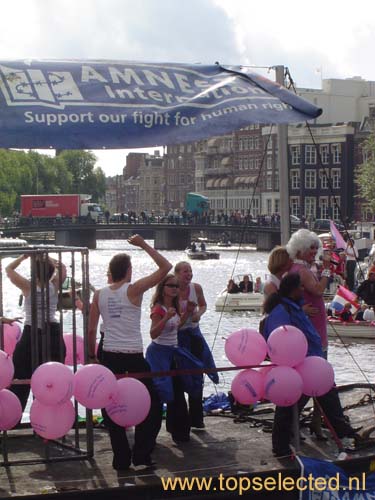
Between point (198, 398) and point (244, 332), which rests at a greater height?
point (244, 332)

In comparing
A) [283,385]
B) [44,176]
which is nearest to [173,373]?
[283,385]

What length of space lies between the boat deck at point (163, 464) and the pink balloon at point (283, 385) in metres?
0.43

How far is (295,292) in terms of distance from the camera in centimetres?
895

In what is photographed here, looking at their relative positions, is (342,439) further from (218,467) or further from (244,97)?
(244,97)

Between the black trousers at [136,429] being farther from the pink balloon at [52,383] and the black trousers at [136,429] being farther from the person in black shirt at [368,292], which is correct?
the person in black shirt at [368,292]

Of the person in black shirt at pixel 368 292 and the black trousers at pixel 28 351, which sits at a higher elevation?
the black trousers at pixel 28 351

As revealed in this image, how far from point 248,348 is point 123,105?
6.71 ft

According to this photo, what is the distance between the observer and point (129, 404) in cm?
809

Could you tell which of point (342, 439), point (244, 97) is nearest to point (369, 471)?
point (342, 439)

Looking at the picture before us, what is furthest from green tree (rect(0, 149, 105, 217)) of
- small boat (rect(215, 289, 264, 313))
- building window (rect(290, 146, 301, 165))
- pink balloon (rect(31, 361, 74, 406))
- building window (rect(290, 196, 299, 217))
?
pink balloon (rect(31, 361, 74, 406))

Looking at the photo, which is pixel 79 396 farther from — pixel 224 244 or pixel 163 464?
pixel 224 244

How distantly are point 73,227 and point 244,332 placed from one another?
97049mm

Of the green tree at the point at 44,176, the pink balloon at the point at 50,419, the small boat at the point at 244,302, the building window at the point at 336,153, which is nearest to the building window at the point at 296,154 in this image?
the building window at the point at 336,153

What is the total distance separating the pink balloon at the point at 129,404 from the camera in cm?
809
